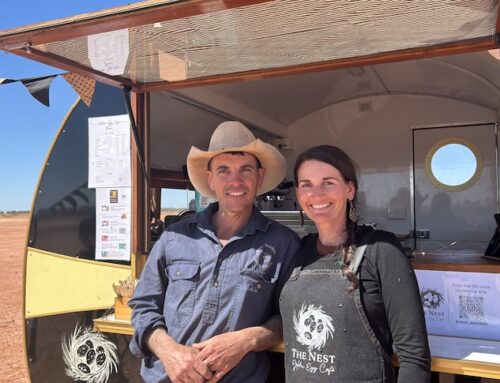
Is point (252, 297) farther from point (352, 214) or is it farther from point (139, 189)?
point (139, 189)

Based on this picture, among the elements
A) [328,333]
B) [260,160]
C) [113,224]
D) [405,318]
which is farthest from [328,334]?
[113,224]

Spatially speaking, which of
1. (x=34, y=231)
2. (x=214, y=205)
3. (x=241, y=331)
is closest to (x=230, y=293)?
(x=241, y=331)

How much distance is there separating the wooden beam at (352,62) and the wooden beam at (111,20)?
37.7 inches

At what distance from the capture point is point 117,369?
3.17 meters

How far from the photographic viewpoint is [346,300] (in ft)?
5.01

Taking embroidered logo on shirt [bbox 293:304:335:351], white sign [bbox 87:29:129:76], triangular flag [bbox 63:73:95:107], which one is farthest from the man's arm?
triangular flag [bbox 63:73:95:107]

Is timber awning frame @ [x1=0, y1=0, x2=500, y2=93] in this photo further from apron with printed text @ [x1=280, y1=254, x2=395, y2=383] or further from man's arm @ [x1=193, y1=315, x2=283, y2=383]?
man's arm @ [x1=193, y1=315, x2=283, y2=383]

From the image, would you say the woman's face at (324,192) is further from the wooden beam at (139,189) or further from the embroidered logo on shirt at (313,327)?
the wooden beam at (139,189)

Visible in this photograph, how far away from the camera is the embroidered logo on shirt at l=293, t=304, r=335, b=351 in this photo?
5.07 feet

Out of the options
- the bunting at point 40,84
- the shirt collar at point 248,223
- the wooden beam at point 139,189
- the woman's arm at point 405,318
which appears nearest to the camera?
the woman's arm at point 405,318

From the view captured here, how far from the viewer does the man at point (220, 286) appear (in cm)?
182

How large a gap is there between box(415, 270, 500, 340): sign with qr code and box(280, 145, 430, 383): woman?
0.74 metres


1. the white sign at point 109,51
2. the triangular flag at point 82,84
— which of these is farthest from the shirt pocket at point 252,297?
the triangular flag at point 82,84

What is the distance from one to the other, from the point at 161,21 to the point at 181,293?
1076 millimetres
